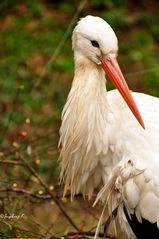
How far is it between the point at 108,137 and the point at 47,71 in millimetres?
3039

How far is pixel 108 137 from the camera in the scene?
3.55 metres

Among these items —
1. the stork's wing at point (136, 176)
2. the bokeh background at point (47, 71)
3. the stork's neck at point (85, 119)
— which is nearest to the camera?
the stork's wing at point (136, 176)

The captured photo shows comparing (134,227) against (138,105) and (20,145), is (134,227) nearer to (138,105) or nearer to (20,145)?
(138,105)

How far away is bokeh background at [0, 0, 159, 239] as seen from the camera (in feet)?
15.1

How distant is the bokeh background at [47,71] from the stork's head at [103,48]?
830mm

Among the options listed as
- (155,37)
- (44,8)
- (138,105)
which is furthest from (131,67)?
(138,105)

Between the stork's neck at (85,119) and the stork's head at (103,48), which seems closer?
the stork's head at (103,48)

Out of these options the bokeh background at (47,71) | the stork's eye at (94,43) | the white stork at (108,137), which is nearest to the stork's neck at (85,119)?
the white stork at (108,137)

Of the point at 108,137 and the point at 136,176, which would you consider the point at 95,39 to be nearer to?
the point at 108,137

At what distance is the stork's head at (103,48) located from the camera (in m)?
3.35

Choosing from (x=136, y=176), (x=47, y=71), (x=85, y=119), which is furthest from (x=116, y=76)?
(x=47, y=71)

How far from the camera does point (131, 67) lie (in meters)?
6.78

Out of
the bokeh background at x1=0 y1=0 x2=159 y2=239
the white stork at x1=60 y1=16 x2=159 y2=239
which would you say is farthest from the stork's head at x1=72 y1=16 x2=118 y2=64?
the bokeh background at x1=0 y1=0 x2=159 y2=239

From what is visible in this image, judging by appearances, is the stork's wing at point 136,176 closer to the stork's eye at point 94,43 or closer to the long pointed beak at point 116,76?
the long pointed beak at point 116,76
